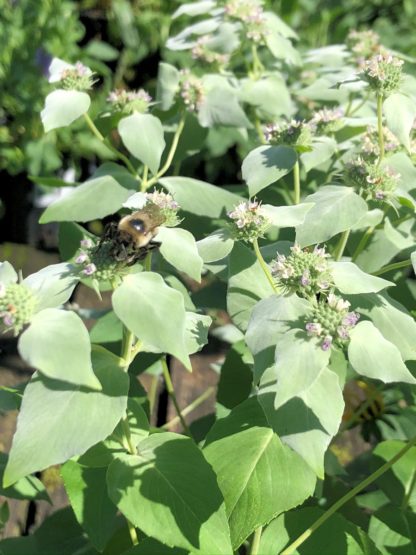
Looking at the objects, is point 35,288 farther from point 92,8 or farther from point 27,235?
point 92,8

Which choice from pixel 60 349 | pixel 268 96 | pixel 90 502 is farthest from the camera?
pixel 268 96

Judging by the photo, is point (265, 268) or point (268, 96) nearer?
point (265, 268)

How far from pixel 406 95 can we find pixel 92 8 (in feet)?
7.99

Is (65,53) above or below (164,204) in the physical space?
below

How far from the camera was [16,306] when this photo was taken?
2.02 ft

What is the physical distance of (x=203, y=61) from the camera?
1.21 metres

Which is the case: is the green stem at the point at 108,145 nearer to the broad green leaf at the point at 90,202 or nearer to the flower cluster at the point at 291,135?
the broad green leaf at the point at 90,202

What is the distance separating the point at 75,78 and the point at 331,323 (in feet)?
1.97

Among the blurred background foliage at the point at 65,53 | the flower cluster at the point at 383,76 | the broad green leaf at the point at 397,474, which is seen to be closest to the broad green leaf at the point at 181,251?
the flower cluster at the point at 383,76

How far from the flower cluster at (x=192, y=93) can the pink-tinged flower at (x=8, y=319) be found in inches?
21.7

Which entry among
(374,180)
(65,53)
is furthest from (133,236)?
(65,53)

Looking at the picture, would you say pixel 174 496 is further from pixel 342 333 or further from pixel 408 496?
pixel 408 496

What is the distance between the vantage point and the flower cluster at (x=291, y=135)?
35.3 inches

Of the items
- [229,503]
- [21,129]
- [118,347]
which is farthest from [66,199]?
[21,129]
